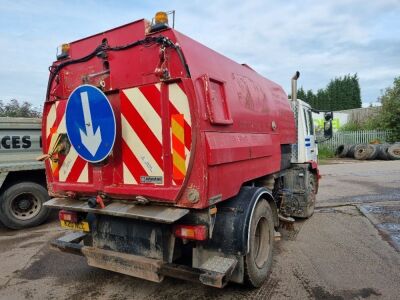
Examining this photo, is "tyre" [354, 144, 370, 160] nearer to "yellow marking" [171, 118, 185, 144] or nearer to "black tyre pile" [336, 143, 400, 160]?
"black tyre pile" [336, 143, 400, 160]

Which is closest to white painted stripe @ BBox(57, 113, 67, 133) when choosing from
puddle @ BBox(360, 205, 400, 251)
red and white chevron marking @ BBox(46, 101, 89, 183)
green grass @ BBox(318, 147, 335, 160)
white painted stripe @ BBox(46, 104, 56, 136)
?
red and white chevron marking @ BBox(46, 101, 89, 183)

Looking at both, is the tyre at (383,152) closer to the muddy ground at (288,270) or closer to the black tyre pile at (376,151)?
the black tyre pile at (376,151)

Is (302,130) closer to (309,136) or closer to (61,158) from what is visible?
(309,136)

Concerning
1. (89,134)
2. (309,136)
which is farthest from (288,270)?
(309,136)

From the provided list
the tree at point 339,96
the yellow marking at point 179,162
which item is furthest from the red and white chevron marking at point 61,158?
the tree at point 339,96

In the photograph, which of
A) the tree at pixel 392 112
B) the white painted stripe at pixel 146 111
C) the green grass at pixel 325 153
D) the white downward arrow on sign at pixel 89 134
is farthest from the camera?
the tree at pixel 392 112

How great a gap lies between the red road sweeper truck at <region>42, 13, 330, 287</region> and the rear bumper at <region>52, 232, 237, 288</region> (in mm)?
11

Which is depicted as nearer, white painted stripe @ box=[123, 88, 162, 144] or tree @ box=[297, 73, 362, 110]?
white painted stripe @ box=[123, 88, 162, 144]

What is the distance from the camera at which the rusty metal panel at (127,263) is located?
3.56 m

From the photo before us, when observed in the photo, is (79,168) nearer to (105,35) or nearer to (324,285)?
(105,35)

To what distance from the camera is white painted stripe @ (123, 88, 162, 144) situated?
3484mm

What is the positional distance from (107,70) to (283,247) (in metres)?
3.72

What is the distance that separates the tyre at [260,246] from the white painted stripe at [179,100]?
1.35 metres

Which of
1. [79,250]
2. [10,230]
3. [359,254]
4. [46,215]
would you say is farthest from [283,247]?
[10,230]
